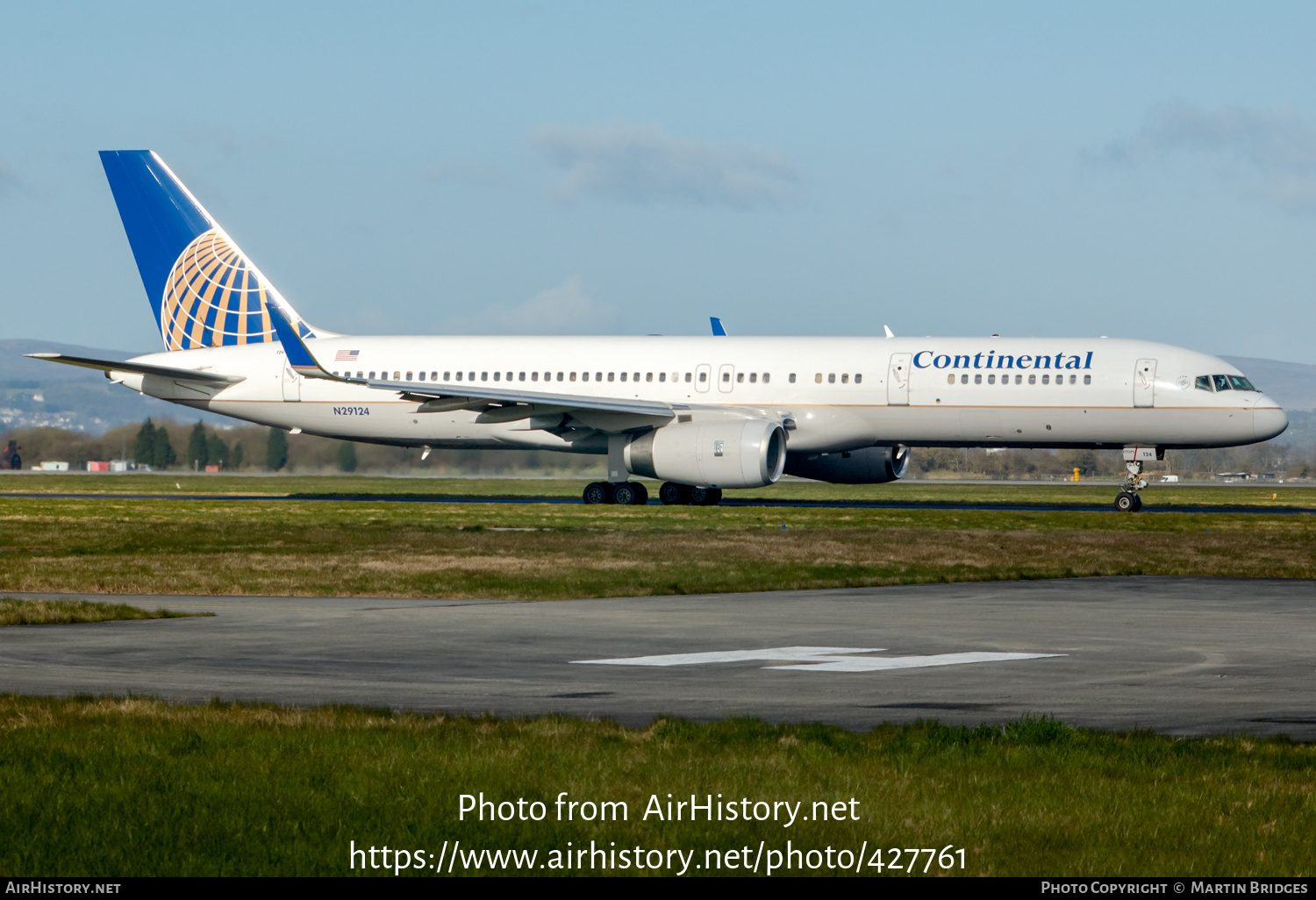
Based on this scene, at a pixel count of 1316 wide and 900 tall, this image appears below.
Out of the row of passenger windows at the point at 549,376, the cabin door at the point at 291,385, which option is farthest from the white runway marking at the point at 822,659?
the cabin door at the point at 291,385

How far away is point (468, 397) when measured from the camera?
37.5 metres

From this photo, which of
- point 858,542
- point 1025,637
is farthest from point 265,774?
point 858,542

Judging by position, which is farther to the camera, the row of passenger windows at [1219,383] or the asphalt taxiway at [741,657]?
Answer: the row of passenger windows at [1219,383]

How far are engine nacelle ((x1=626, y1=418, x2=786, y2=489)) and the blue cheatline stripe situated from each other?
1664 centimetres

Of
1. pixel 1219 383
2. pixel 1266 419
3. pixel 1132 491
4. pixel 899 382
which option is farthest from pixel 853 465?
pixel 1266 419

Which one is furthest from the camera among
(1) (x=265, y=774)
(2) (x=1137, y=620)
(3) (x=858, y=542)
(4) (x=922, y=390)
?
(4) (x=922, y=390)

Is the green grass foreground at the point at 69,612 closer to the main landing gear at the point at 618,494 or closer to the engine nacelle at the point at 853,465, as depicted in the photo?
the main landing gear at the point at 618,494

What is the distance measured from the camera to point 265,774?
7.60m

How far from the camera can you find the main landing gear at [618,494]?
131ft

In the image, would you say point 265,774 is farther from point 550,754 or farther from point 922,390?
point 922,390

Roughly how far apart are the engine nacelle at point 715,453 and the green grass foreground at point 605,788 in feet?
89.7

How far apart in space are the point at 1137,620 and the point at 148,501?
31872 mm

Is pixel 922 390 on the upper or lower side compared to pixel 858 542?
upper

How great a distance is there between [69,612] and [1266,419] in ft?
99.4
